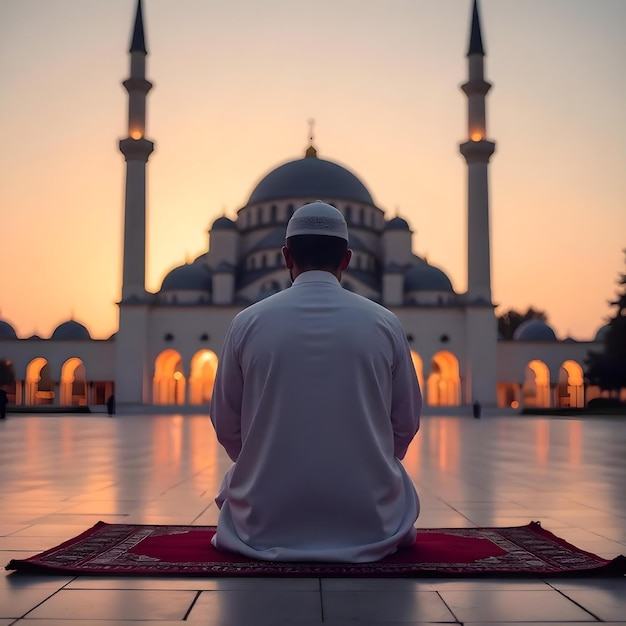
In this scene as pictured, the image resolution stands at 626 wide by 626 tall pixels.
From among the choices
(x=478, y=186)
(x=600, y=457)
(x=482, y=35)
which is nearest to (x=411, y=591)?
(x=600, y=457)

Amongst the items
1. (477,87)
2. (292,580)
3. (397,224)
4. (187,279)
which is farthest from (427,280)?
(292,580)

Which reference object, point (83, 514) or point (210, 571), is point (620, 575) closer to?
point (210, 571)

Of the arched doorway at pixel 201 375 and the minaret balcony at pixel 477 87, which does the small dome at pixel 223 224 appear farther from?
the minaret balcony at pixel 477 87

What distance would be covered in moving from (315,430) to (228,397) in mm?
485

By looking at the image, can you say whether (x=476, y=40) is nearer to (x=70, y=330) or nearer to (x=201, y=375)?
(x=201, y=375)

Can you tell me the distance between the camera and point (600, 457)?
1173 centimetres

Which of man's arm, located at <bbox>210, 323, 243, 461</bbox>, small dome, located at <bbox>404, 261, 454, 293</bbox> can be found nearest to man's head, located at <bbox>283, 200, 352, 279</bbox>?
man's arm, located at <bbox>210, 323, 243, 461</bbox>

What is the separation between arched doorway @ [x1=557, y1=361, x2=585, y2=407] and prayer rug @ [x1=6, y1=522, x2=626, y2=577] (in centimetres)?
4076

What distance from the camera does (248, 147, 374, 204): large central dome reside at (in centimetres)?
4622

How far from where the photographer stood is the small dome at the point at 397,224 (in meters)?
46.3

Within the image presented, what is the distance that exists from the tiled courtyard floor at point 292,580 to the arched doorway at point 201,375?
88.3 ft

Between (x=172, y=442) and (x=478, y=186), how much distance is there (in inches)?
948

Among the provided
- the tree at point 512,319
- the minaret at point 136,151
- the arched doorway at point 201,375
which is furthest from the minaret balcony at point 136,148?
the tree at point 512,319

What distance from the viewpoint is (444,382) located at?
4359 centimetres
